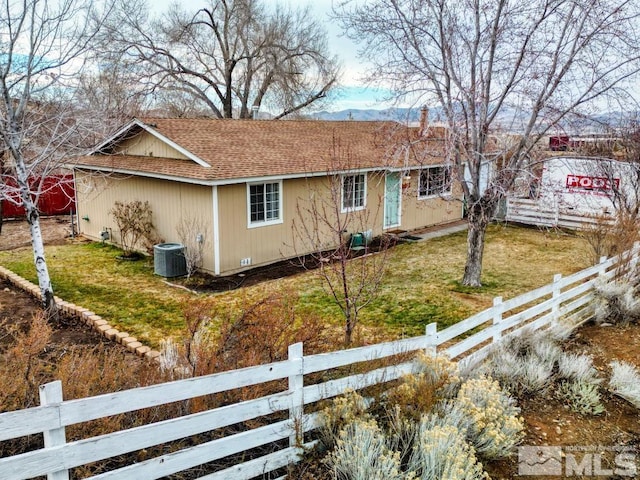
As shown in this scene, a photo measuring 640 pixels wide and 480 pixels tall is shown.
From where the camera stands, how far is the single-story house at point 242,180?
11375 millimetres

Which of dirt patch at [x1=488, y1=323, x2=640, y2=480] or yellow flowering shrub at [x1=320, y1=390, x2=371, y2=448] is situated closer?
yellow flowering shrub at [x1=320, y1=390, x2=371, y2=448]

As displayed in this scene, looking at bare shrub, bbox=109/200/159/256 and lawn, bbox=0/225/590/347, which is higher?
bare shrub, bbox=109/200/159/256

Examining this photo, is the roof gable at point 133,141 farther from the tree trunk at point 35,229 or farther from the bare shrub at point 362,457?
the bare shrub at point 362,457

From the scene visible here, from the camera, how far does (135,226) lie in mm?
13344

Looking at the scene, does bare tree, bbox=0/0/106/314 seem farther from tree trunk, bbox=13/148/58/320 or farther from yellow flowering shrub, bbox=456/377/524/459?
yellow flowering shrub, bbox=456/377/524/459

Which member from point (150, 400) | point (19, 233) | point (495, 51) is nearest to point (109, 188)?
point (19, 233)

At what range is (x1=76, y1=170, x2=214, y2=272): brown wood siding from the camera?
11539 mm

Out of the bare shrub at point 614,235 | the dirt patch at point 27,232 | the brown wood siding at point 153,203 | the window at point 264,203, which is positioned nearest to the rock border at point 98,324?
the brown wood siding at point 153,203

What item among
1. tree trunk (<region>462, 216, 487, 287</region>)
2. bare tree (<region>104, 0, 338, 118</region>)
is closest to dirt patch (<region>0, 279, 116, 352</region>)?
tree trunk (<region>462, 216, 487, 287</region>)

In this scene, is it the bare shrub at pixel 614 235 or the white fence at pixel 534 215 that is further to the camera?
the white fence at pixel 534 215

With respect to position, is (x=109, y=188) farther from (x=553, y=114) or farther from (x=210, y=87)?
(x=210, y=87)

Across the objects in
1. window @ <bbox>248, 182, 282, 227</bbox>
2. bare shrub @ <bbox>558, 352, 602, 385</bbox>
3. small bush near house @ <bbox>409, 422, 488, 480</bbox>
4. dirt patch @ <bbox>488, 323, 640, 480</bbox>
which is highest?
window @ <bbox>248, 182, 282, 227</bbox>

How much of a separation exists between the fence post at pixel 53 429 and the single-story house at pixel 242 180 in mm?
6923

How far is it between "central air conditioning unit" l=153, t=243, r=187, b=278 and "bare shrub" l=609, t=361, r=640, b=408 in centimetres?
873
